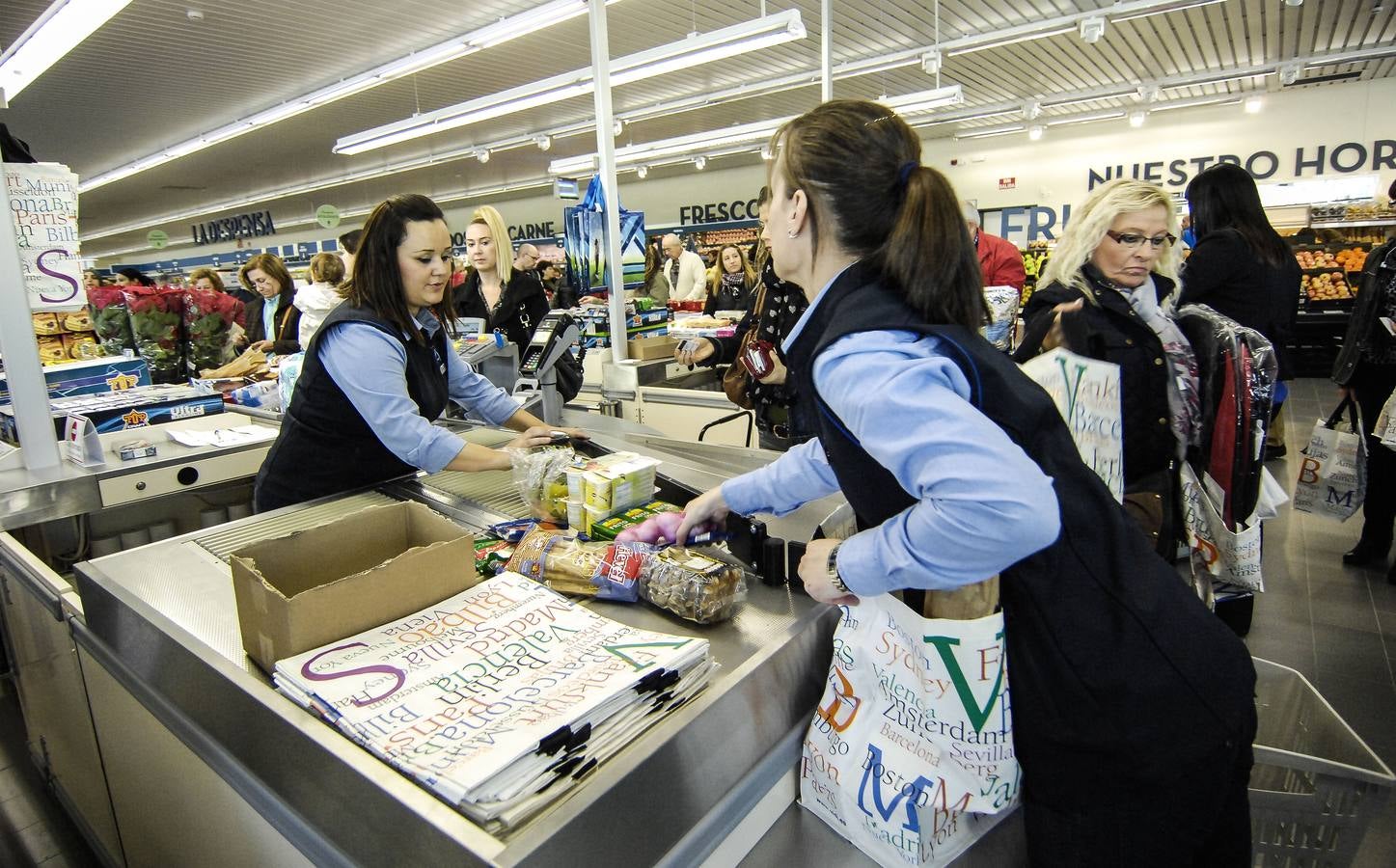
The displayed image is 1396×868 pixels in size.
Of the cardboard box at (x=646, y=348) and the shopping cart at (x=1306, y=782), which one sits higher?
the cardboard box at (x=646, y=348)

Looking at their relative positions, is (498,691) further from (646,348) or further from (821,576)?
(646,348)

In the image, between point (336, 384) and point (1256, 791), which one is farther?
point (336, 384)

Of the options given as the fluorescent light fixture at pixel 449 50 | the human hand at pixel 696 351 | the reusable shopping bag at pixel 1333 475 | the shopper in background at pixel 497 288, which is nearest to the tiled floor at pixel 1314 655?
the reusable shopping bag at pixel 1333 475

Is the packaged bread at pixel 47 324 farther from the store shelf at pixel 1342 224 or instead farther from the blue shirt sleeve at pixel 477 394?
the store shelf at pixel 1342 224

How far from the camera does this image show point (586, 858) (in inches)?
31.5

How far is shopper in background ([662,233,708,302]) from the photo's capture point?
882cm

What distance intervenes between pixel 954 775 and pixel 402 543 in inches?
38.1

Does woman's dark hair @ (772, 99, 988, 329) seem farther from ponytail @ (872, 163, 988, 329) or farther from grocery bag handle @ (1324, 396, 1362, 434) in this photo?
grocery bag handle @ (1324, 396, 1362, 434)

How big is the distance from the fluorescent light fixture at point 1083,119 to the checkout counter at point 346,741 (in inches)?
513

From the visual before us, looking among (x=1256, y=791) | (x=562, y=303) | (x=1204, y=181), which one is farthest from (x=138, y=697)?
(x=562, y=303)

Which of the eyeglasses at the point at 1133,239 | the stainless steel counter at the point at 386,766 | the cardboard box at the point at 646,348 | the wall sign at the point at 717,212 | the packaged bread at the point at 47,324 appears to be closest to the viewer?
the stainless steel counter at the point at 386,766

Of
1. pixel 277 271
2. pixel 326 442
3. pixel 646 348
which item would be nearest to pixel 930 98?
pixel 646 348

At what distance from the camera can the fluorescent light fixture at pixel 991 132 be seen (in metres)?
13.3

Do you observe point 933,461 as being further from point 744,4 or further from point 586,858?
point 744,4
